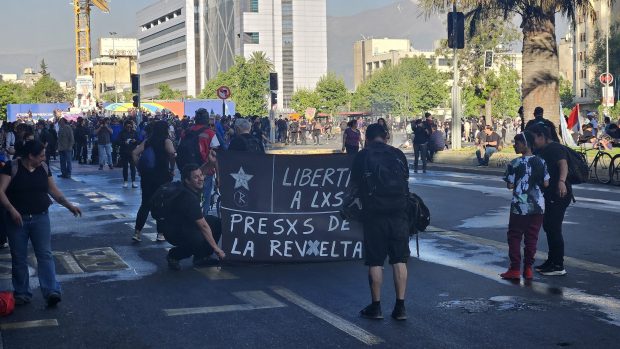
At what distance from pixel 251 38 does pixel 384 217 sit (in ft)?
496

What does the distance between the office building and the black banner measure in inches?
5645

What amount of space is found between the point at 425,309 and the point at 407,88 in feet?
364

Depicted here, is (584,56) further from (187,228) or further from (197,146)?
(187,228)

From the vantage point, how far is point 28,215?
343 inches

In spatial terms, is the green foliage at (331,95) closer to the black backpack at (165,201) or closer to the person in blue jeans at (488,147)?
the person in blue jeans at (488,147)

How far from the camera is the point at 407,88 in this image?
117938mm

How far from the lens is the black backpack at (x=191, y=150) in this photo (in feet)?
47.4

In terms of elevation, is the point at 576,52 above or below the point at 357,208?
above

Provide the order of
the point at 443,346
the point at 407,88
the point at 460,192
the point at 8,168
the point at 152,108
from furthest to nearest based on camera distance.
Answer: the point at 407,88
the point at 152,108
the point at 460,192
the point at 8,168
the point at 443,346

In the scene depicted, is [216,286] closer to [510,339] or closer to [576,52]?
[510,339]

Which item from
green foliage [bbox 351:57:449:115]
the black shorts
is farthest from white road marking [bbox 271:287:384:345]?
green foliage [bbox 351:57:449:115]

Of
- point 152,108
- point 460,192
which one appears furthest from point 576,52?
point 460,192

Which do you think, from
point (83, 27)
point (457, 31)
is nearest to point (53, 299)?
point (457, 31)

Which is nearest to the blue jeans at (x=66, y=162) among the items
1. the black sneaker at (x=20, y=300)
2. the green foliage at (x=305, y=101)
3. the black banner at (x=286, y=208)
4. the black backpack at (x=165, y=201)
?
the black backpack at (x=165, y=201)
